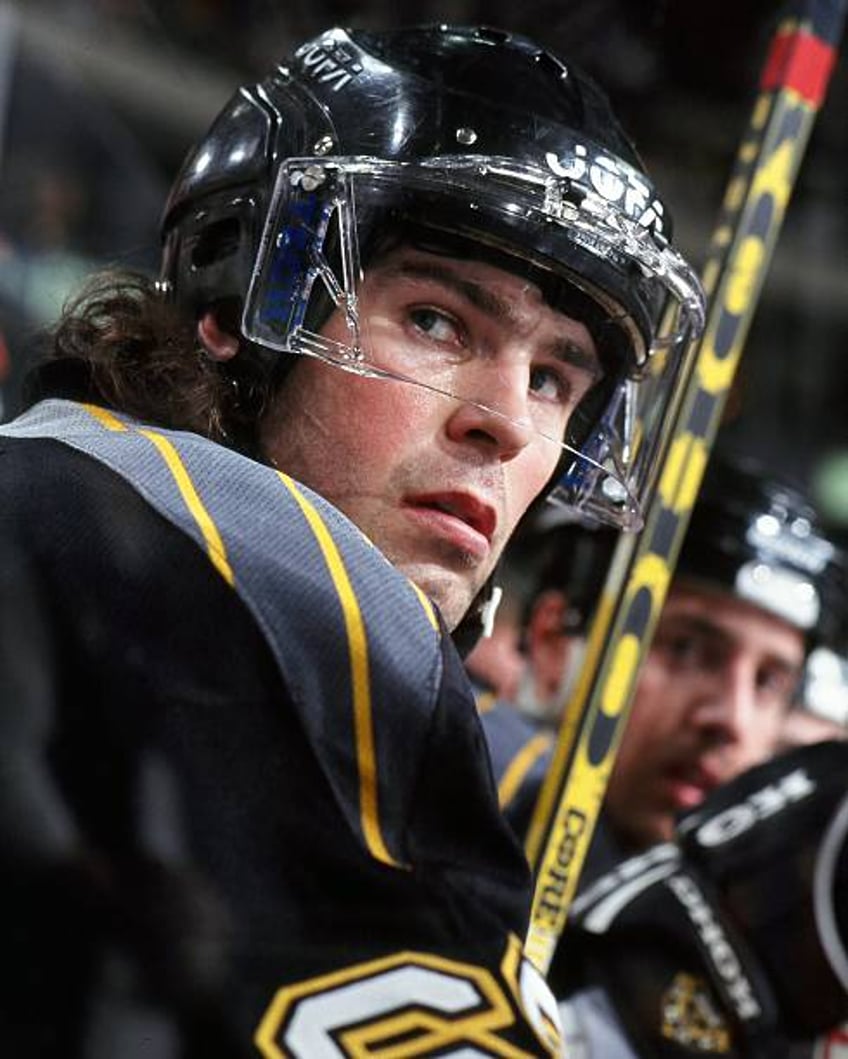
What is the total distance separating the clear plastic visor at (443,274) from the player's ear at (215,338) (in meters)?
0.04

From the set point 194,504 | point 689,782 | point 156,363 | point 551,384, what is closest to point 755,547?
point 689,782

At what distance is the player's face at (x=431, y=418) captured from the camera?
52.1 inches

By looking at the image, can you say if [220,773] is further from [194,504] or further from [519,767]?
[519,767]

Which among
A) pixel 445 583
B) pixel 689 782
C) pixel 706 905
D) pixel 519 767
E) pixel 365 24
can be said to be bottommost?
pixel 689 782

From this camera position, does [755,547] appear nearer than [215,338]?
No

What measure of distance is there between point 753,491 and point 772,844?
104 centimetres

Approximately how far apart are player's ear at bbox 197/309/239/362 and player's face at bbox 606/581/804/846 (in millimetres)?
1211

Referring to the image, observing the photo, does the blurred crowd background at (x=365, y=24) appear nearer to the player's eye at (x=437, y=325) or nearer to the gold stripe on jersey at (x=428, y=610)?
the player's eye at (x=437, y=325)

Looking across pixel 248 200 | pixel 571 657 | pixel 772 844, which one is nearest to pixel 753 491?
pixel 571 657

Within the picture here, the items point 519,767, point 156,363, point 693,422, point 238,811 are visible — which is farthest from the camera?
point 519,767

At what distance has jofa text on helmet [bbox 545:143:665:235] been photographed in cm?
139

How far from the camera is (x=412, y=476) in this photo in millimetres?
1326

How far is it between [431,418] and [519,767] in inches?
32.4

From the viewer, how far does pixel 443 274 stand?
1.37m
